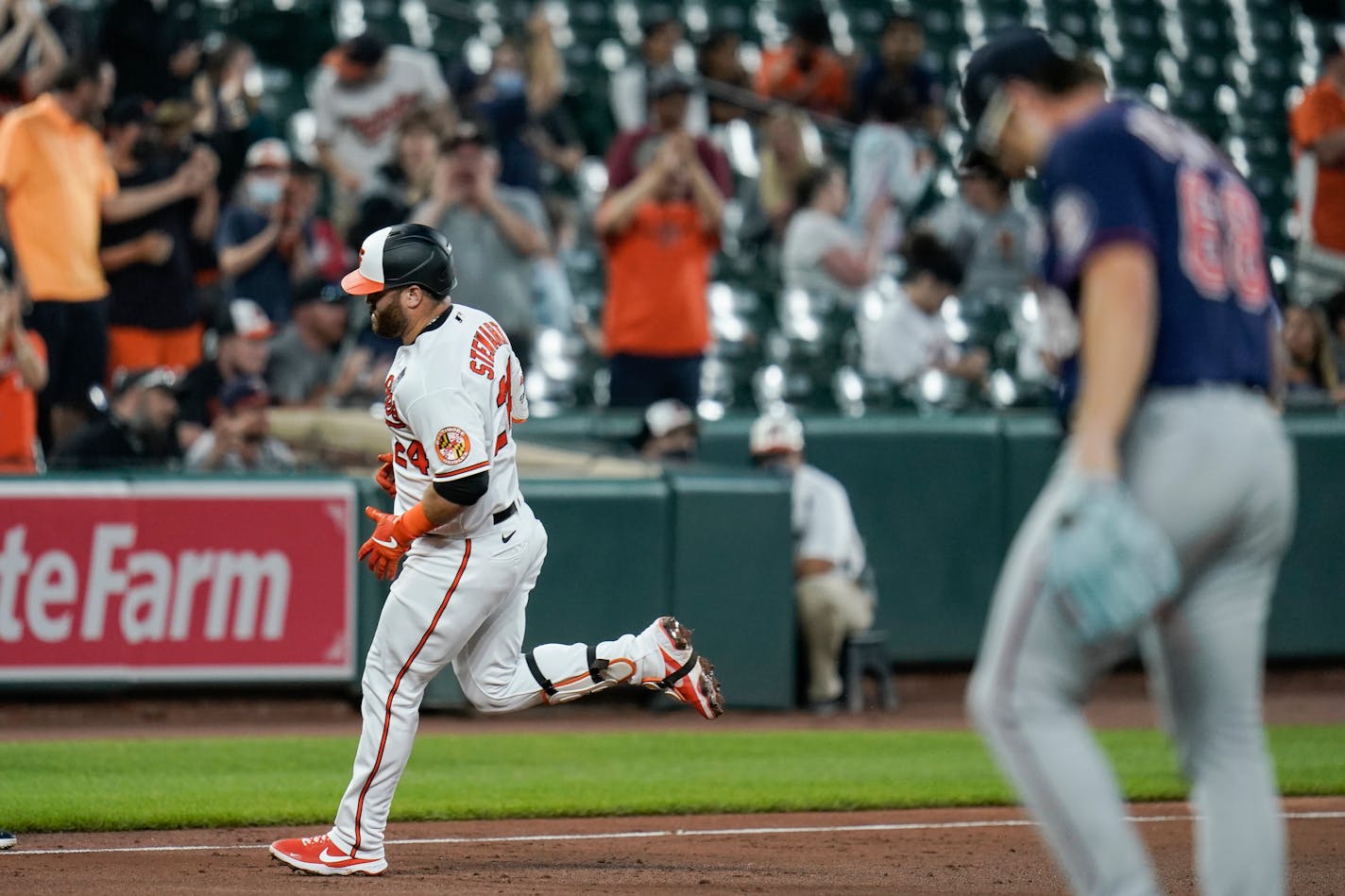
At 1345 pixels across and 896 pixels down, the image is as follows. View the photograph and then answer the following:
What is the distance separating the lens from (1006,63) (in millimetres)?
3756

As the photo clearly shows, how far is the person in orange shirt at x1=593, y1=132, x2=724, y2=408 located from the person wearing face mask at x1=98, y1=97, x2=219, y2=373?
2.37m

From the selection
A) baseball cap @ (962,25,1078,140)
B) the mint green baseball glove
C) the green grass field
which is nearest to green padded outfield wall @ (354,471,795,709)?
the green grass field

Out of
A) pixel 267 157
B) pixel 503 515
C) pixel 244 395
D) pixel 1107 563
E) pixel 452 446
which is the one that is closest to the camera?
pixel 1107 563

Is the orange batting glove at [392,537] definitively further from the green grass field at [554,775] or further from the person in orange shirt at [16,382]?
the person in orange shirt at [16,382]

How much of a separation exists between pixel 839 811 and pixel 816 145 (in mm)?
8770

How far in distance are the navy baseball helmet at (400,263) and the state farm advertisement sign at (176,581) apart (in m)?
4.13

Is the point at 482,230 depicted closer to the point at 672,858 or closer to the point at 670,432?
the point at 670,432

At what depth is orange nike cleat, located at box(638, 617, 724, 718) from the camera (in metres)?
6.29

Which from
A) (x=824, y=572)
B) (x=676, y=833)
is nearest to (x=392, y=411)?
(x=676, y=833)

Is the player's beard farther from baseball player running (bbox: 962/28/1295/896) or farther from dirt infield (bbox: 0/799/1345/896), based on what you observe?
baseball player running (bbox: 962/28/1295/896)

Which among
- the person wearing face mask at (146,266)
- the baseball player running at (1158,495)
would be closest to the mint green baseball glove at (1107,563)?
the baseball player running at (1158,495)

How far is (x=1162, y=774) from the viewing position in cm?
822

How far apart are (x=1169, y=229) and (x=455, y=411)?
2562 mm

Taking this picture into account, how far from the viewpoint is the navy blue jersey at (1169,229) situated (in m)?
3.46
